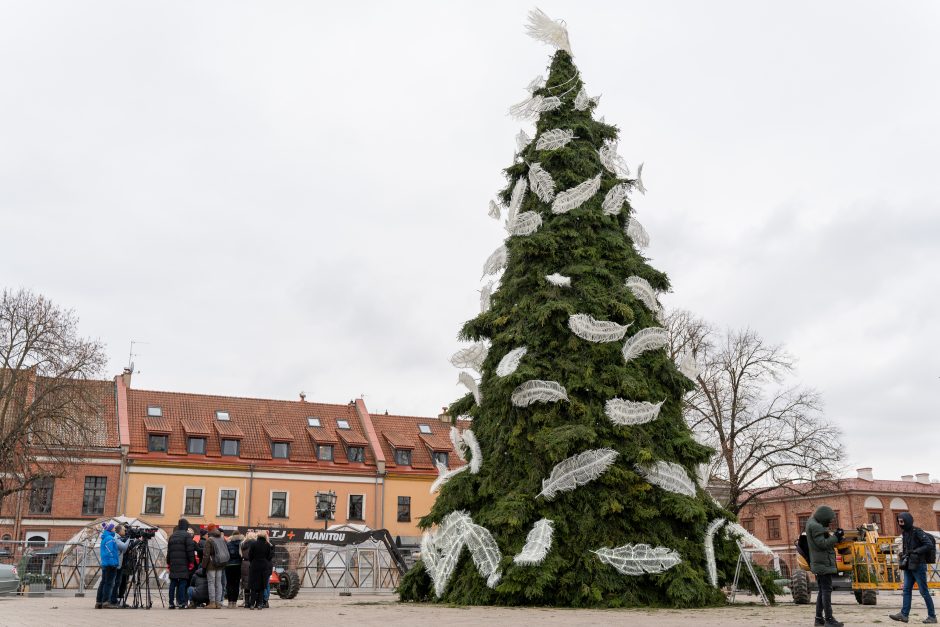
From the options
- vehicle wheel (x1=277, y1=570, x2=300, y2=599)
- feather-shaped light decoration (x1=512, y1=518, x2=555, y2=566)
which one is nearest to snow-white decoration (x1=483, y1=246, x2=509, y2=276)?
feather-shaped light decoration (x1=512, y1=518, x2=555, y2=566)

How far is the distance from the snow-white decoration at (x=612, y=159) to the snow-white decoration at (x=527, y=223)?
1930mm

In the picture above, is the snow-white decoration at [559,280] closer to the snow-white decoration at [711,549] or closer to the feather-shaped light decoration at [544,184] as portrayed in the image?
the feather-shaped light decoration at [544,184]

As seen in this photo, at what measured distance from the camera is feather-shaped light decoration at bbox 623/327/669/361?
14648 mm

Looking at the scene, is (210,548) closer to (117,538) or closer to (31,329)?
(117,538)

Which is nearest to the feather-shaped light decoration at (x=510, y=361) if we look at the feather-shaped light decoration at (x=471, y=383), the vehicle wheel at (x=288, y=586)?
the feather-shaped light decoration at (x=471, y=383)

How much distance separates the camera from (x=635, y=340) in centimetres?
1466

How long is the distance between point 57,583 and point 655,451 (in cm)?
1630

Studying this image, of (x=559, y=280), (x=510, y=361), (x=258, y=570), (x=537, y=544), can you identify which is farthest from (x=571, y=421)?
(x=258, y=570)

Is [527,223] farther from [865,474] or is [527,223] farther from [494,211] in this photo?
[865,474]

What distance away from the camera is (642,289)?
603 inches

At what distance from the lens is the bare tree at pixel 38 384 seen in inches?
1288

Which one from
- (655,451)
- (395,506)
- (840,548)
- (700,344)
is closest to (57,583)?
(655,451)

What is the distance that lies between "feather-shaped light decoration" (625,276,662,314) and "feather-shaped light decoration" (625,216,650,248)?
1.51m

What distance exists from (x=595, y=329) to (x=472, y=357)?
251cm
